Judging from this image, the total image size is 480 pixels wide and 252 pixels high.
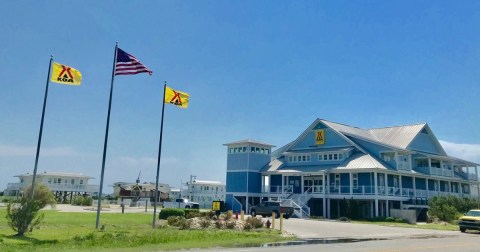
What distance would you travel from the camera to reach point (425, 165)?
54.8 m

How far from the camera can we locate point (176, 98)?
29141 mm

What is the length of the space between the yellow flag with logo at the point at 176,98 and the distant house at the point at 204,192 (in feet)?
182

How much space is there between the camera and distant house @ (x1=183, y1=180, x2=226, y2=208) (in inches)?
3388

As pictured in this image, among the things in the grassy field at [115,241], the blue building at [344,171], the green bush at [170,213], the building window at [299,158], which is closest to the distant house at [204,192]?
the blue building at [344,171]

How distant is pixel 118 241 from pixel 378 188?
32970mm

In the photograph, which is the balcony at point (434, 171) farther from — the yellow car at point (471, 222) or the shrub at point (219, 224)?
the shrub at point (219, 224)

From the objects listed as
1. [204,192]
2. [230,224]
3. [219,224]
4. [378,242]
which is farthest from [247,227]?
[204,192]

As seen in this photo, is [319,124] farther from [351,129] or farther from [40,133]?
[40,133]

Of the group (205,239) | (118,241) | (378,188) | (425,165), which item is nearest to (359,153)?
(378,188)

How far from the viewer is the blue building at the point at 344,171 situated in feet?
152

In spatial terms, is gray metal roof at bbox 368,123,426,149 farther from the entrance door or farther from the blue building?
the entrance door

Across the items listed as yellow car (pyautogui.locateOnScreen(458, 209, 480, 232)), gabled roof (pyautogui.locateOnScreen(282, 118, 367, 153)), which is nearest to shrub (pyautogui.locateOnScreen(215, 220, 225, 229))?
yellow car (pyautogui.locateOnScreen(458, 209, 480, 232))

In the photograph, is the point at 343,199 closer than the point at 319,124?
Yes

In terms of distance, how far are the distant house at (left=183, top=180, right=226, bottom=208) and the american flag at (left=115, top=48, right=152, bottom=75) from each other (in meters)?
59.1
